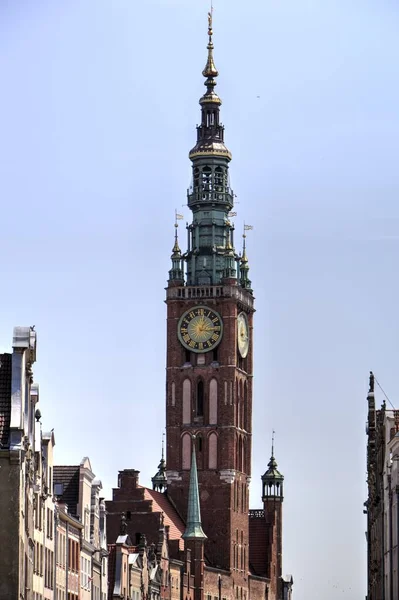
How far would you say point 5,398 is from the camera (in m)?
84.1

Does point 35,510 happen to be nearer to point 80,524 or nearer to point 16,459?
point 16,459

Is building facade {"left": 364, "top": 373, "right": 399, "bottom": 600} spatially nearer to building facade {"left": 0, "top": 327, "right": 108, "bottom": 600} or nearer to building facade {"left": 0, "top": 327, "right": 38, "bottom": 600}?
building facade {"left": 0, "top": 327, "right": 108, "bottom": 600}

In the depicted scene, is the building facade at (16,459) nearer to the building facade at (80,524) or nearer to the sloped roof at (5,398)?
the sloped roof at (5,398)

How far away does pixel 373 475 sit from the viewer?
122 meters

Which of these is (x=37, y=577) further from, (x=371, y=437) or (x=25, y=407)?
(x=371, y=437)

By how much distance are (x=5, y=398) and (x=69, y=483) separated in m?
33.8

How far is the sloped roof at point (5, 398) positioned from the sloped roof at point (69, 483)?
103ft

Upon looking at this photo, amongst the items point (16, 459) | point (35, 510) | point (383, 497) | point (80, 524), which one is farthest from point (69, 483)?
point (16, 459)

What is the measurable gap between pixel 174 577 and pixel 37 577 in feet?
287

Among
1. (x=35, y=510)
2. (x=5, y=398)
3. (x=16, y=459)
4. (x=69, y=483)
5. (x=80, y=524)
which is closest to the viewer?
(x=16, y=459)

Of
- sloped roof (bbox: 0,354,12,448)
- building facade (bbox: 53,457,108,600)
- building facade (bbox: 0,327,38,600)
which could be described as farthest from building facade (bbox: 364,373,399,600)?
sloped roof (bbox: 0,354,12,448)

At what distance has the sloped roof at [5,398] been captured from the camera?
82938mm

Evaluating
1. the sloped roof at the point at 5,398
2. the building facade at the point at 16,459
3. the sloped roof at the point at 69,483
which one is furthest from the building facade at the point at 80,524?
the sloped roof at the point at 5,398

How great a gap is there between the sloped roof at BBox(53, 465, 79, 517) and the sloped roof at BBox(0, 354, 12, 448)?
31344mm
